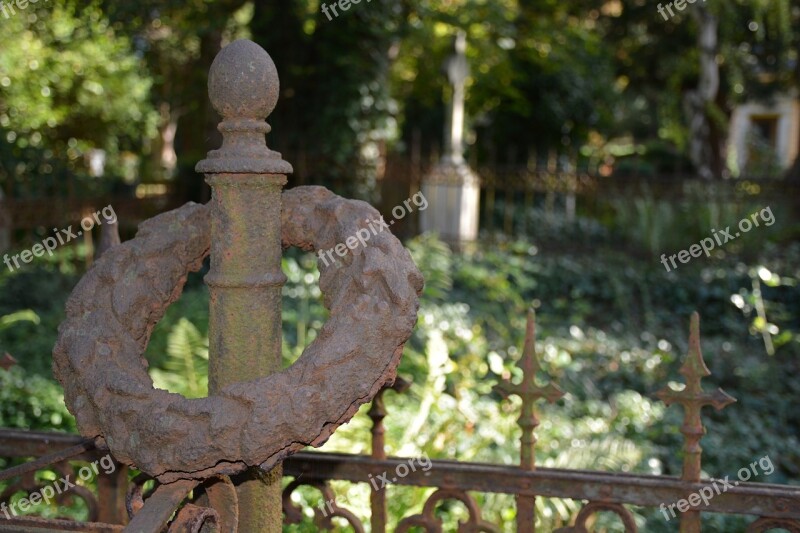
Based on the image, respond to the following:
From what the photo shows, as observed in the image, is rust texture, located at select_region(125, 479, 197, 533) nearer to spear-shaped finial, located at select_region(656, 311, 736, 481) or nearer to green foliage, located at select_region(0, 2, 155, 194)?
spear-shaped finial, located at select_region(656, 311, 736, 481)

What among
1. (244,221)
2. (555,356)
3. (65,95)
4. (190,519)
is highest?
(65,95)

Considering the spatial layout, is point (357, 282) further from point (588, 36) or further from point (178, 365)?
point (588, 36)

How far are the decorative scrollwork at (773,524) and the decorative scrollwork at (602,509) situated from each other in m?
0.33

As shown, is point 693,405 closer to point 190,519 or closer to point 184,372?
point 190,519

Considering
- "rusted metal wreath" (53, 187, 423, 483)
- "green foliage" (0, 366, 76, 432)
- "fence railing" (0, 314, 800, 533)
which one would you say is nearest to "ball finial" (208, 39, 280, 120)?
"rusted metal wreath" (53, 187, 423, 483)

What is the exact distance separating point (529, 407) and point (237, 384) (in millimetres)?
1165

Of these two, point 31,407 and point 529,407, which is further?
point 31,407

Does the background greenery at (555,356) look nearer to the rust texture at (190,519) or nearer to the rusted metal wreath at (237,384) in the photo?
the rusted metal wreath at (237,384)

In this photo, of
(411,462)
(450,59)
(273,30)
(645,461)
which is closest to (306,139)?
(273,30)

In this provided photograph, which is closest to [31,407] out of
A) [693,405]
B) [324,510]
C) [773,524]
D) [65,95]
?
[324,510]

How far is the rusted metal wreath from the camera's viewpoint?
1.50 meters

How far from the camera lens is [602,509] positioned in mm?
2291

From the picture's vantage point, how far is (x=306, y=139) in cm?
988

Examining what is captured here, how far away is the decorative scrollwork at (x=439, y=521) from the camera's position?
2.35 meters
